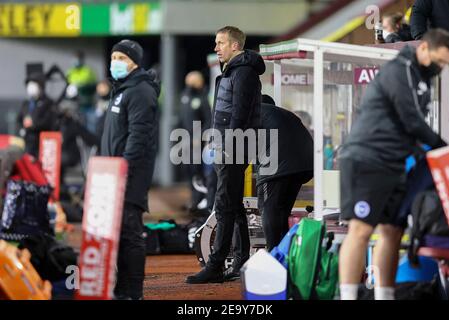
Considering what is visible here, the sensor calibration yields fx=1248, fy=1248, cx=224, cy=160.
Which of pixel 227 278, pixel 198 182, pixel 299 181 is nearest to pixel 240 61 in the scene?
pixel 299 181

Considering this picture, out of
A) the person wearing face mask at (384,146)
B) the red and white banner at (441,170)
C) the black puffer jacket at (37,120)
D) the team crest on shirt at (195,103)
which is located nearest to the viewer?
the red and white banner at (441,170)

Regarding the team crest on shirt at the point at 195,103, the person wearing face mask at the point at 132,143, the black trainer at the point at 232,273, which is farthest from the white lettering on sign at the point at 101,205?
the team crest on shirt at the point at 195,103

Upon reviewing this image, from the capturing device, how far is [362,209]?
724cm

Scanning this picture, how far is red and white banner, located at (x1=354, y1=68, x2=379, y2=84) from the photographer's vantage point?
927 cm

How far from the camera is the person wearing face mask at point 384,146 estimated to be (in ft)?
23.7

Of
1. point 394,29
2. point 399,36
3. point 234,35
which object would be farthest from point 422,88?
point 394,29

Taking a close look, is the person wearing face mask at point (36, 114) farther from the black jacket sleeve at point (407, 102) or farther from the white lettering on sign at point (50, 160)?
the black jacket sleeve at point (407, 102)

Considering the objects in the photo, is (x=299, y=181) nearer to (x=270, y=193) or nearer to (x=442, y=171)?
(x=270, y=193)

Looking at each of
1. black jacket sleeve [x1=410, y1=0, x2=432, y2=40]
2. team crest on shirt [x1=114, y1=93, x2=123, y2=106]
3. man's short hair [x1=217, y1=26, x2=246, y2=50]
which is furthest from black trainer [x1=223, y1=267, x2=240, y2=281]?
black jacket sleeve [x1=410, y1=0, x2=432, y2=40]

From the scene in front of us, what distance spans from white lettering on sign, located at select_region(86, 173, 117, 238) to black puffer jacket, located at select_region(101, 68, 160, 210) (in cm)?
51

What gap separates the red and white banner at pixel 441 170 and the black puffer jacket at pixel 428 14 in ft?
7.24

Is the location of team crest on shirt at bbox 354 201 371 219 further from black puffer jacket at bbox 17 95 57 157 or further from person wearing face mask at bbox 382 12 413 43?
black puffer jacket at bbox 17 95 57 157

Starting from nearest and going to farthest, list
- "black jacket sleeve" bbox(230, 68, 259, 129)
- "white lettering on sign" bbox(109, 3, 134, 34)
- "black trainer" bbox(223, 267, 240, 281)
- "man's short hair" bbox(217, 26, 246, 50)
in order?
"black jacket sleeve" bbox(230, 68, 259, 129) < "man's short hair" bbox(217, 26, 246, 50) < "black trainer" bbox(223, 267, 240, 281) < "white lettering on sign" bbox(109, 3, 134, 34)

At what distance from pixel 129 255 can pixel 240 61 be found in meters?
1.79
